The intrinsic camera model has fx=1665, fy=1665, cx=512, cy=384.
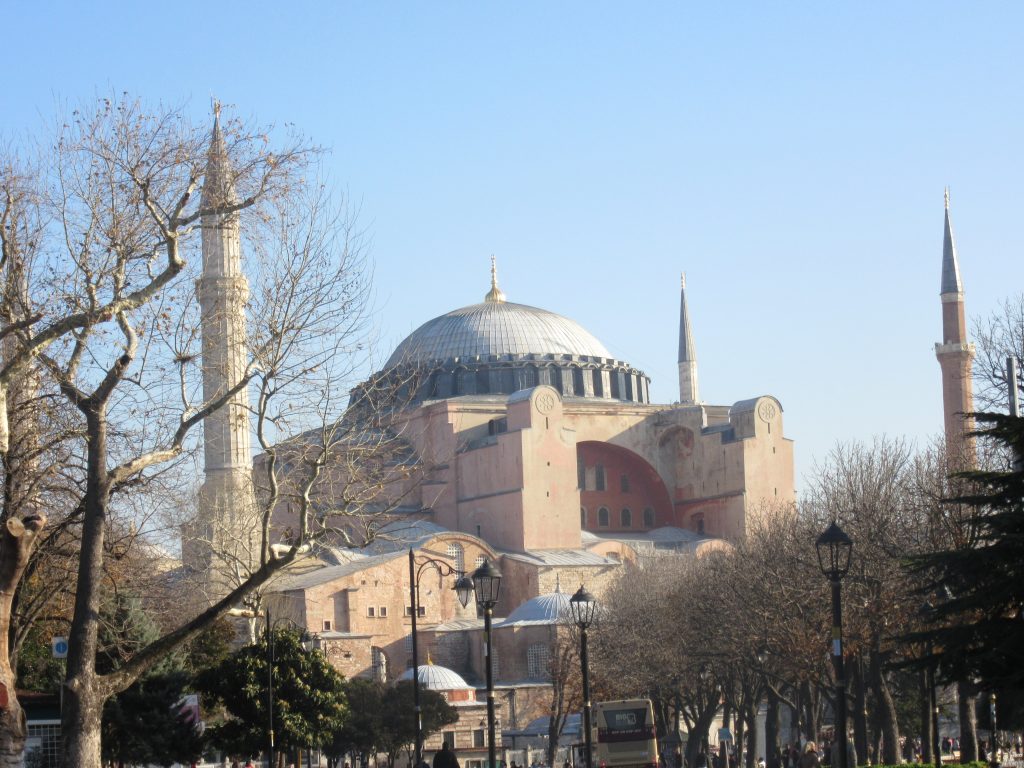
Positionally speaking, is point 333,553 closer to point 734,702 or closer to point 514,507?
point 514,507

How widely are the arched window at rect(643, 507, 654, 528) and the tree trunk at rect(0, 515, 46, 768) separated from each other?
56.0m

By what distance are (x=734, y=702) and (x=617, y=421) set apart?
2932 centimetres

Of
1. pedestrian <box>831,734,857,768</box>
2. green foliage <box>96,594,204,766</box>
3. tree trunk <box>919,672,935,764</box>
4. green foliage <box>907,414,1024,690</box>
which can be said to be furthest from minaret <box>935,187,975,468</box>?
green foliage <box>907,414,1024,690</box>

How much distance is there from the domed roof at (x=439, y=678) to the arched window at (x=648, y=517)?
63.9ft

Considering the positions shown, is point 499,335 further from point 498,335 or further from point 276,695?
point 276,695

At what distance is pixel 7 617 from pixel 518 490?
156 ft

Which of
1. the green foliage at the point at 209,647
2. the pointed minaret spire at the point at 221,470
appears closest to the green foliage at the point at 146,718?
the pointed minaret spire at the point at 221,470

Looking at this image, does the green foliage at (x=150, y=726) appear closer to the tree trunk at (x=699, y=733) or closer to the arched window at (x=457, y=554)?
the tree trunk at (x=699, y=733)

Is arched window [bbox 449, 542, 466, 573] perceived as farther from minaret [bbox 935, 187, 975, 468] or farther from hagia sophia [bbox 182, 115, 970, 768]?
minaret [bbox 935, 187, 975, 468]

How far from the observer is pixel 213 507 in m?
43.4

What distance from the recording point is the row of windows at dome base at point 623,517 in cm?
6919

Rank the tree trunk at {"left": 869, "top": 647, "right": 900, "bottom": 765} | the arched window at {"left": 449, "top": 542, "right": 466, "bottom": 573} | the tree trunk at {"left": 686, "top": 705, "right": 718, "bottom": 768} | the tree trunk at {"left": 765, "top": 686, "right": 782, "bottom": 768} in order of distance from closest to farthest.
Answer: the tree trunk at {"left": 869, "top": 647, "right": 900, "bottom": 765}, the tree trunk at {"left": 765, "top": 686, "right": 782, "bottom": 768}, the tree trunk at {"left": 686, "top": 705, "right": 718, "bottom": 768}, the arched window at {"left": 449, "top": 542, "right": 466, "bottom": 573}

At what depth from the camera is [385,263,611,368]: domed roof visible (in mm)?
72438

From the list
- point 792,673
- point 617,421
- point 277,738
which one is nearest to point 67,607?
point 277,738
